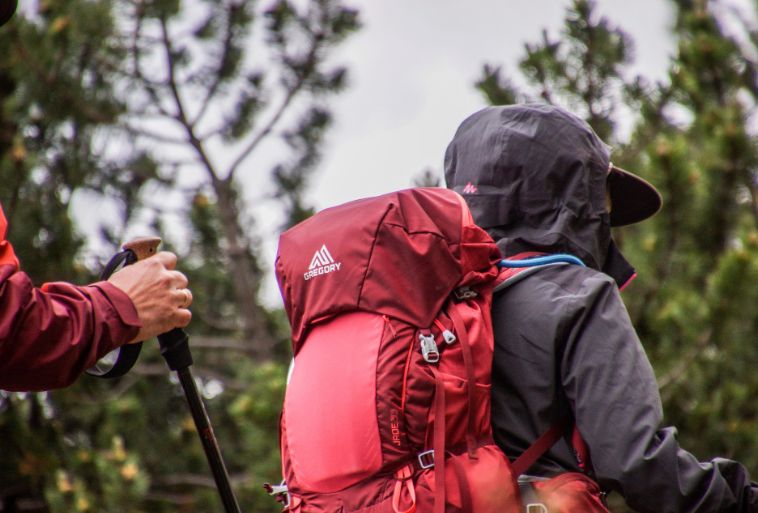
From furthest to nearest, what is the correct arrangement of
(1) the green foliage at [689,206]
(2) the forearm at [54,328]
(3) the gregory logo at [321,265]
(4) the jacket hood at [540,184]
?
(1) the green foliage at [689,206] < (4) the jacket hood at [540,184] < (3) the gregory logo at [321,265] < (2) the forearm at [54,328]

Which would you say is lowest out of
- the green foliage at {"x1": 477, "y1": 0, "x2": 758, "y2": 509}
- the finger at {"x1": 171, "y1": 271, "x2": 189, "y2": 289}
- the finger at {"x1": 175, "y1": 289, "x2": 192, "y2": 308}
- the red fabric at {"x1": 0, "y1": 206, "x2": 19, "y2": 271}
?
the green foliage at {"x1": 477, "y1": 0, "x2": 758, "y2": 509}

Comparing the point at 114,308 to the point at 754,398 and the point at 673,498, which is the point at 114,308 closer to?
the point at 673,498

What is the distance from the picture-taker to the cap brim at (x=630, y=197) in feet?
8.20

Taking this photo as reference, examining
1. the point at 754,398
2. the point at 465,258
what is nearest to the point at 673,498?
the point at 465,258

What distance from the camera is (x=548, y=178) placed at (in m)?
2.18

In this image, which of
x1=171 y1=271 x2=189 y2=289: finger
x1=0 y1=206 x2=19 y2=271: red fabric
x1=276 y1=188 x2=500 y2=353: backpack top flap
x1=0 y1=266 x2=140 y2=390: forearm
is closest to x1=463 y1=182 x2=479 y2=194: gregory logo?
x1=276 y1=188 x2=500 y2=353: backpack top flap

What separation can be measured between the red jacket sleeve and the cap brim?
1.24 m

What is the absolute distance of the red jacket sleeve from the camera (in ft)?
5.79

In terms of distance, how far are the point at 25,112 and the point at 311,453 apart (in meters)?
4.00

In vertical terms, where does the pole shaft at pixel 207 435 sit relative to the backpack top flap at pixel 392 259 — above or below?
below

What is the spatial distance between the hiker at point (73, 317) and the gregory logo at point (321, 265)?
10.0 inches

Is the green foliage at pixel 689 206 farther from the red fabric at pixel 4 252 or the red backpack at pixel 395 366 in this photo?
the red fabric at pixel 4 252

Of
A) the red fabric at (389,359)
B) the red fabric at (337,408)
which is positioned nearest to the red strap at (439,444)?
the red fabric at (389,359)

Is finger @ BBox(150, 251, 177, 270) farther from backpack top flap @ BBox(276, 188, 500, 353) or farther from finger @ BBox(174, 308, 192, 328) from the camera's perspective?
backpack top flap @ BBox(276, 188, 500, 353)
